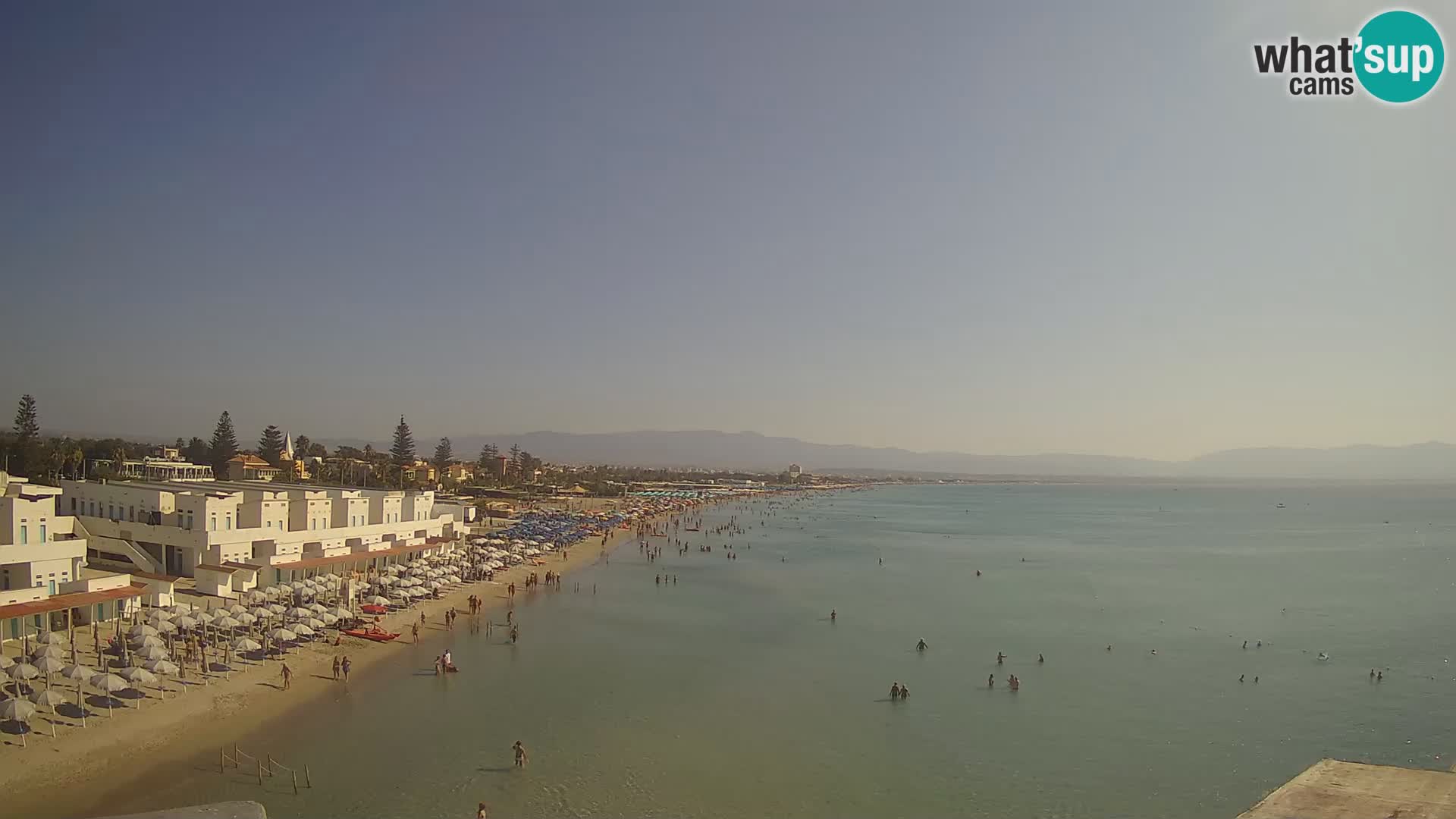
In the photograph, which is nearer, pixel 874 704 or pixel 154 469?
pixel 874 704

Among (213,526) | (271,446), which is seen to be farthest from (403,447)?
(213,526)

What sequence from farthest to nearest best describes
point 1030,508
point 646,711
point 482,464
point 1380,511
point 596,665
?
point 1030,508 → point 1380,511 → point 482,464 → point 596,665 → point 646,711

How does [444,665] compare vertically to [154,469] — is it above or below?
below

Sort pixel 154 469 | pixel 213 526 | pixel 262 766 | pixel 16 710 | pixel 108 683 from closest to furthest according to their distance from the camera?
pixel 16 710, pixel 262 766, pixel 108 683, pixel 213 526, pixel 154 469

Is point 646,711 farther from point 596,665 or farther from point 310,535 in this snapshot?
point 310,535

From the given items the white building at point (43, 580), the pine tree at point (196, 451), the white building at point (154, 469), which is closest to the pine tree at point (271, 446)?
the pine tree at point (196, 451)

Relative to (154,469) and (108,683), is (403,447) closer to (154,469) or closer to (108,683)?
(154,469)

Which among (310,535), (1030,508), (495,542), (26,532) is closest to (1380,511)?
(1030,508)
